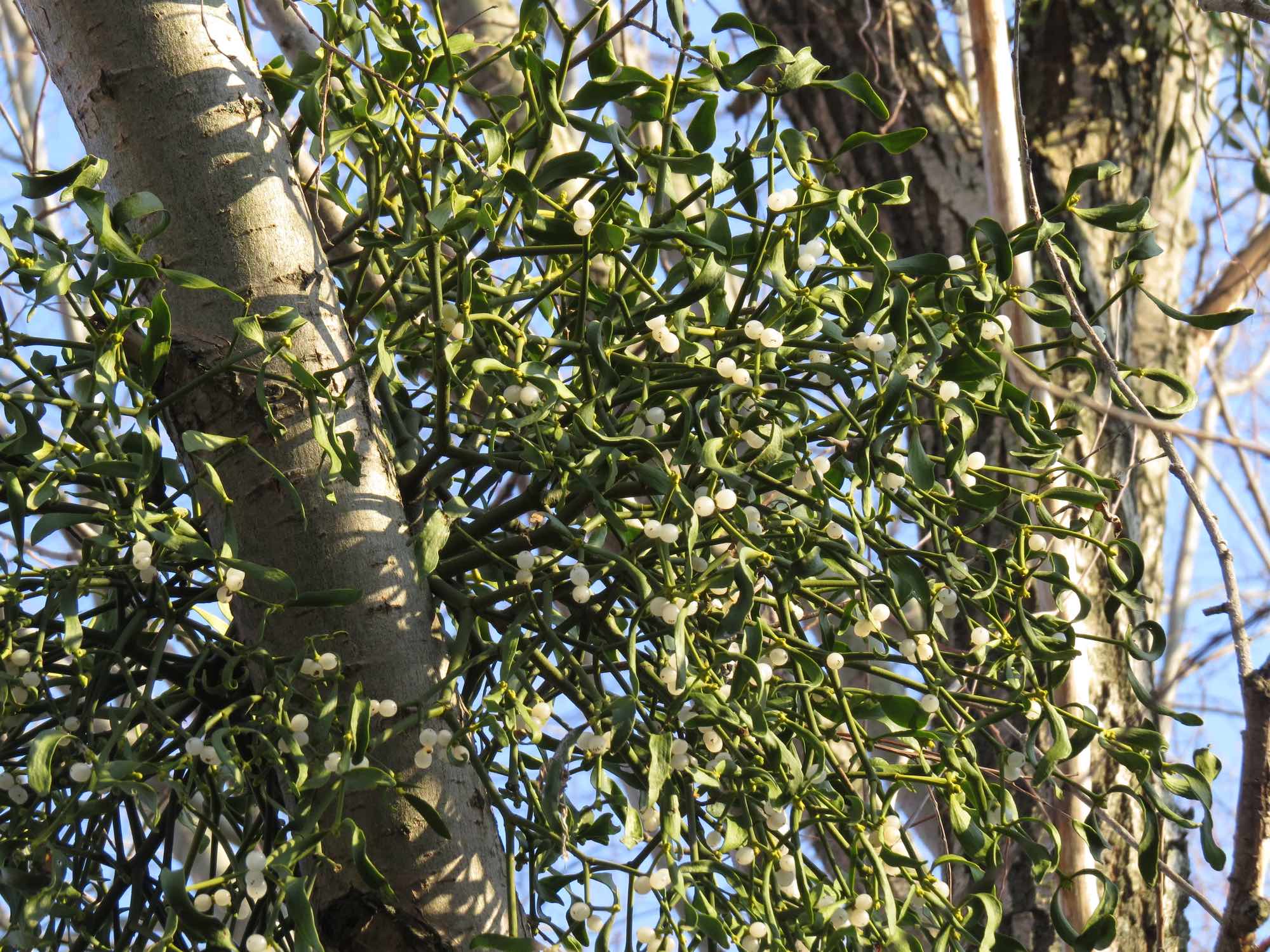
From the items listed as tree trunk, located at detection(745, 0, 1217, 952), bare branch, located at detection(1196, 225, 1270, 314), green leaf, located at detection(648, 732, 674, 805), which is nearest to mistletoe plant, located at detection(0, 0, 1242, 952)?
green leaf, located at detection(648, 732, 674, 805)

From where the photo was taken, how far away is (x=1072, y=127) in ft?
5.55

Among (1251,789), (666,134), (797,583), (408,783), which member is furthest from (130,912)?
(1251,789)

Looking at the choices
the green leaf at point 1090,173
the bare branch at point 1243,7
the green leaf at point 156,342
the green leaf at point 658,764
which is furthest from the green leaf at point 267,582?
the bare branch at point 1243,7

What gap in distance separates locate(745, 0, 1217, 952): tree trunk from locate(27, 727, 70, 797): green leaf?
1238 mm

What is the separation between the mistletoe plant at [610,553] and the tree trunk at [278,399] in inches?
0.8

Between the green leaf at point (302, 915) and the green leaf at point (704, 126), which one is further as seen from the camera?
the green leaf at point (704, 126)

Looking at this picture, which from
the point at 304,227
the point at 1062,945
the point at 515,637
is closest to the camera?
the point at 515,637

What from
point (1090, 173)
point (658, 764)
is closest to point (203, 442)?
point (658, 764)

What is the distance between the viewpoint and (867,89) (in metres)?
0.74

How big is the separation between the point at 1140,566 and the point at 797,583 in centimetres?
21

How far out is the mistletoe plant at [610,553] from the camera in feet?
2.31

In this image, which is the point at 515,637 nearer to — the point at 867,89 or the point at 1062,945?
the point at 867,89

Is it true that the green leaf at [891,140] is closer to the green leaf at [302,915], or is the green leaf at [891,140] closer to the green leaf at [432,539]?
the green leaf at [432,539]

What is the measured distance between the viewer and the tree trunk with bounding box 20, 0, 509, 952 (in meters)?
0.78
